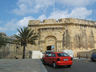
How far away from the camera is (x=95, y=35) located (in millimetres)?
32000

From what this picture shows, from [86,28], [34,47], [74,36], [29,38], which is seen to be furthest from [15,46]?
→ [86,28]

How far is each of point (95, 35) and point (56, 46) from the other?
35.6ft

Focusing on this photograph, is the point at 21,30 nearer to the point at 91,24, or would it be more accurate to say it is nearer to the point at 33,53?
the point at 33,53

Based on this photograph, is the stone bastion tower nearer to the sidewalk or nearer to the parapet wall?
the parapet wall

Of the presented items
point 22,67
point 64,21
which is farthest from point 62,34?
point 22,67

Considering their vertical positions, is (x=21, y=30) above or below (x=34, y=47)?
above

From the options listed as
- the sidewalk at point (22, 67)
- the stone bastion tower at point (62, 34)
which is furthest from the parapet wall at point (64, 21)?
the sidewalk at point (22, 67)

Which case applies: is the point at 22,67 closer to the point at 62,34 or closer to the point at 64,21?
the point at 62,34

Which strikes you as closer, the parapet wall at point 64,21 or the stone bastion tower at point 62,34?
the stone bastion tower at point 62,34

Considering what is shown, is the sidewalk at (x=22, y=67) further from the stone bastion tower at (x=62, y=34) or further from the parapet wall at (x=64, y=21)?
the parapet wall at (x=64, y=21)

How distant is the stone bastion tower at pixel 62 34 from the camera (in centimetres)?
2945

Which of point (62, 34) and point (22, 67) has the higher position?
point (62, 34)

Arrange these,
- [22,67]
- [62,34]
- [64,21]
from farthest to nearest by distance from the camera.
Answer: [64,21] → [62,34] → [22,67]

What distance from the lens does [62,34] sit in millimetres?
29672
